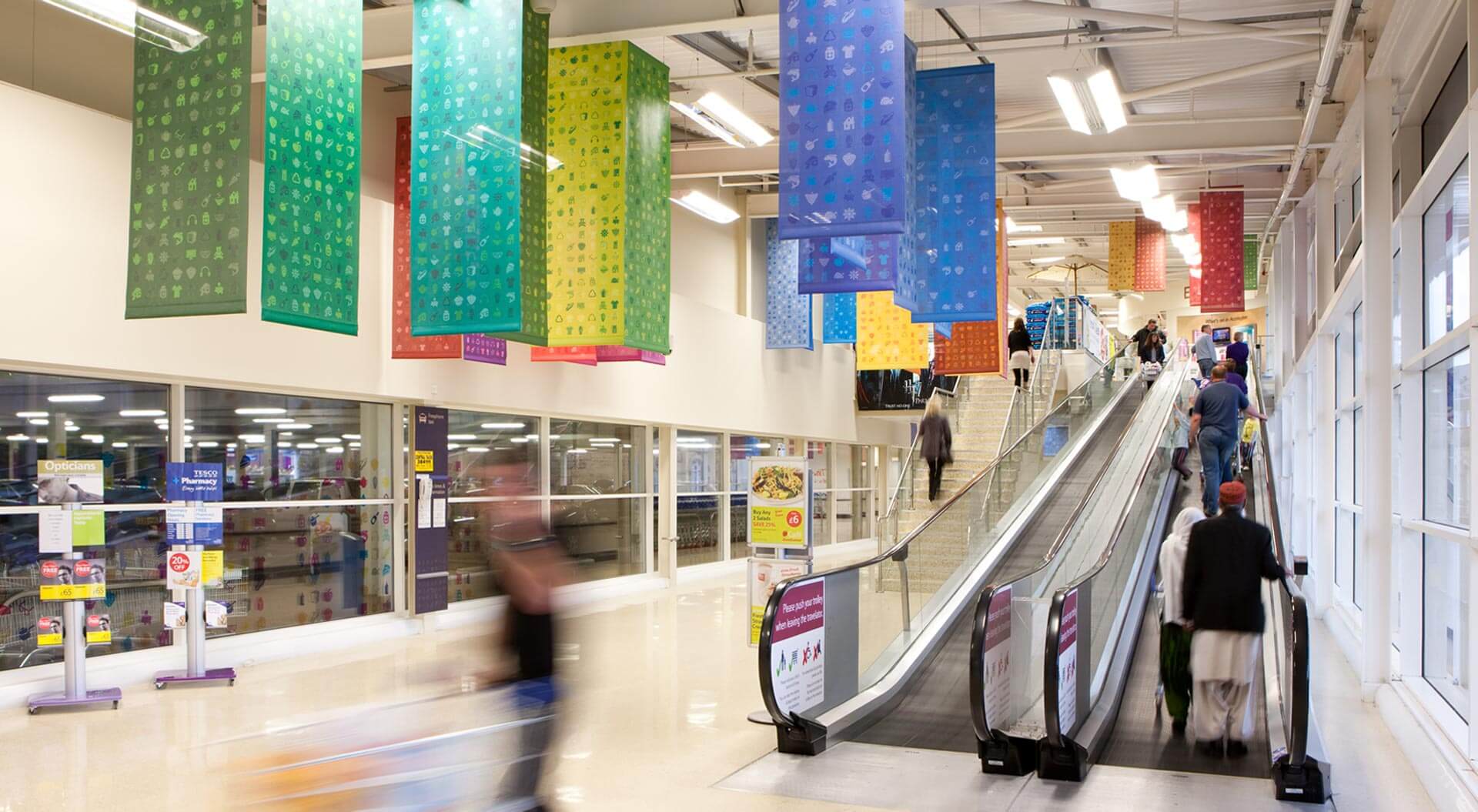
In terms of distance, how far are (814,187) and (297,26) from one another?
10.7 feet

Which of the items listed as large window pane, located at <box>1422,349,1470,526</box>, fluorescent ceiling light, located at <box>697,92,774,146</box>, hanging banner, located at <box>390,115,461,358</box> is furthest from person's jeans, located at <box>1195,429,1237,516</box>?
hanging banner, located at <box>390,115,461,358</box>

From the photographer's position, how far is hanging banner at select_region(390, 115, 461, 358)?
11.3 meters

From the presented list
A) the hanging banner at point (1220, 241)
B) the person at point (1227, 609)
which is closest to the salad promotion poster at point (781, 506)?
the person at point (1227, 609)

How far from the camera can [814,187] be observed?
702cm

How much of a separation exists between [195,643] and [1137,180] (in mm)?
11061

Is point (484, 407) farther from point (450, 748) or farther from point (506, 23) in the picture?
point (450, 748)

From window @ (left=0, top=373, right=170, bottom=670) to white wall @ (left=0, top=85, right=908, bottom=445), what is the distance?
380mm

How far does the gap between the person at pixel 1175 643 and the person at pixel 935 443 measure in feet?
32.2

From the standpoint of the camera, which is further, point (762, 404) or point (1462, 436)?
point (762, 404)

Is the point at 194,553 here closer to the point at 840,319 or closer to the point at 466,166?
the point at 466,166

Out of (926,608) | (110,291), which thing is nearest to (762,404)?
(926,608)

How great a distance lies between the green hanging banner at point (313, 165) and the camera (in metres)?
6.89

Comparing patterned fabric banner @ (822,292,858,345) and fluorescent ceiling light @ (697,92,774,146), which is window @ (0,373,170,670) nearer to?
fluorescent ceiling light @ (697,92,774,146)

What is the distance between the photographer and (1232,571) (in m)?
6.96
